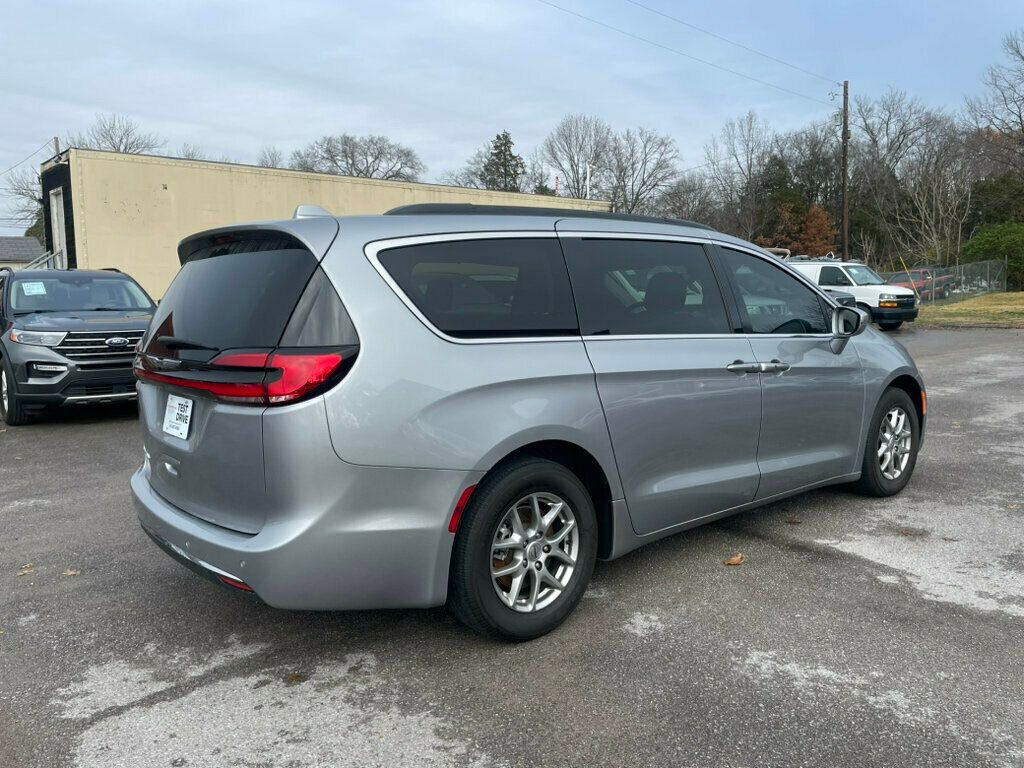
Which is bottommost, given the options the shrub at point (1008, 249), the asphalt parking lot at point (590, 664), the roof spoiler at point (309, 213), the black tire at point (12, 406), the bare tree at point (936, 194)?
the asphalt parking lot at point (590, 664)

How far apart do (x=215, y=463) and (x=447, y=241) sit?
1.23 m

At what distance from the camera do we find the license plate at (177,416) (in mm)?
3164

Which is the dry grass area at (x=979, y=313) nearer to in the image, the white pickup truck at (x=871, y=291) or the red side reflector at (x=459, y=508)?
the white pickup truck at (x=871, y=291)

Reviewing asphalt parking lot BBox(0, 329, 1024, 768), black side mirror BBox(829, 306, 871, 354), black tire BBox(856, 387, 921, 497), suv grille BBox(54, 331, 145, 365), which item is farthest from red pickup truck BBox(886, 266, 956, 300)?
suv grille BBox(54, 331, 145, 365)

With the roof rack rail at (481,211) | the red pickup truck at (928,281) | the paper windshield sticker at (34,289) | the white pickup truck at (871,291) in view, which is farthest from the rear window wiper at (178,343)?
the red pickup truck at (928,281)

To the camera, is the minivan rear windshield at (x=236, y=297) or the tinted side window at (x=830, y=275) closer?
the minivan rear windshield at (x=236, y=297)

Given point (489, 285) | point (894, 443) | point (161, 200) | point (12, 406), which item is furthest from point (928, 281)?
point (489, 285)

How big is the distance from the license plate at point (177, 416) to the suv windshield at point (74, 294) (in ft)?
23.2

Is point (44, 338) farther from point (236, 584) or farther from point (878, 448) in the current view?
point (878, 448)

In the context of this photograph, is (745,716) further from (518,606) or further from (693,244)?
(693,244)

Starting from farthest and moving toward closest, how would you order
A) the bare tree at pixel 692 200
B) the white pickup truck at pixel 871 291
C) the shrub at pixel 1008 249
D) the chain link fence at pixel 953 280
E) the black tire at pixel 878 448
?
the bare tree at pixel 692 200, the shrub at pixel 1008 249, the chain link fence at pixel 953 280, the white pickup truck at pixel 871 291, the black tire at pixel 878 448

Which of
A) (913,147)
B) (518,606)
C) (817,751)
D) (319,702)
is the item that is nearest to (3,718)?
(319,702)

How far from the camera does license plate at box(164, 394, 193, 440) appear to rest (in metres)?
3.16

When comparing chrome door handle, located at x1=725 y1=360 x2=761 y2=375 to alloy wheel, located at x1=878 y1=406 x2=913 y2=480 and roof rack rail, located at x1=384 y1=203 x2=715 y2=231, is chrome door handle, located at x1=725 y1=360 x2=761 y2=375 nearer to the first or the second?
roof rack rail, located at x1=384 y1=203 x2=715 y2=231
